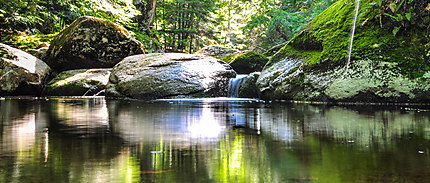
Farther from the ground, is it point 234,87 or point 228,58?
point 228,58

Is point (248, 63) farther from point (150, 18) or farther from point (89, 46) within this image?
point (150, 18)

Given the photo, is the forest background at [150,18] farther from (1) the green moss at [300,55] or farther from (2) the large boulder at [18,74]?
(1) the green moss at [300,55]

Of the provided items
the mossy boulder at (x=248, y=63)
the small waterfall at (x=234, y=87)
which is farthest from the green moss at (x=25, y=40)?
the small waterfall at (x=234, y=87)

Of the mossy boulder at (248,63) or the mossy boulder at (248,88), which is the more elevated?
the mossy boulder at (248,63)

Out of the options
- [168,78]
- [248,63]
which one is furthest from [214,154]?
[248,63]

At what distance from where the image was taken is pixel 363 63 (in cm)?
687

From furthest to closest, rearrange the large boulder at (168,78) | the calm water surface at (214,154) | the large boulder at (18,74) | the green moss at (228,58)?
the green moss at (228,58), the large boulder at (18,74), the large boulder at (168,78), the calm water surface at (214,154)

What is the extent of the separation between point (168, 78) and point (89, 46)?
469 cm

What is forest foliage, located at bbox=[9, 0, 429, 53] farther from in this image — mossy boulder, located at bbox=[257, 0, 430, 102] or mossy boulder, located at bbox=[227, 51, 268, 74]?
mossy boulder, located at bbox=[227, 51, 268, 74]

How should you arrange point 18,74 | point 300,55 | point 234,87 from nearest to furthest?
point 300,55, point 18,74, point 234,87

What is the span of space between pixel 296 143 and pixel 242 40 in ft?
105

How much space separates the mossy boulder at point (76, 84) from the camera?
36.6ft

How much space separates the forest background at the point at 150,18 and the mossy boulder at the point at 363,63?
6817 mm

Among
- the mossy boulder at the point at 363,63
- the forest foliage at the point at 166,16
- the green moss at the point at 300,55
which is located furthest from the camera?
the forest foliage at the point at 166,16
